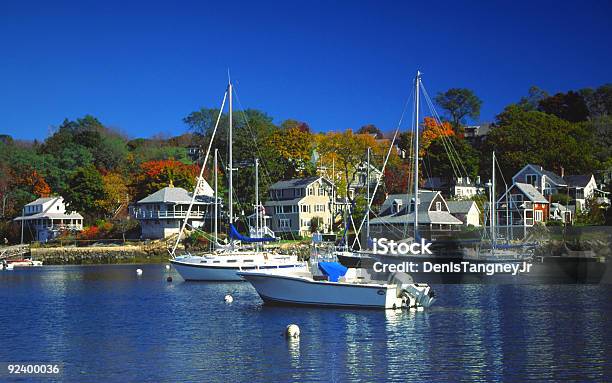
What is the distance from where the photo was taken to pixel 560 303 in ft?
159

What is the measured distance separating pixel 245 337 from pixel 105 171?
365ft

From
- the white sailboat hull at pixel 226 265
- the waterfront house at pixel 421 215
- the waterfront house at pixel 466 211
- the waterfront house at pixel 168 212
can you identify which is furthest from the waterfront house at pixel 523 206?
the white sailboat hull at pixel 226 265

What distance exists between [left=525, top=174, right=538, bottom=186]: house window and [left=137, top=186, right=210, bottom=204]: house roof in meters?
48.1

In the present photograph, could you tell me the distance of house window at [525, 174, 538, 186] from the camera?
118 metres

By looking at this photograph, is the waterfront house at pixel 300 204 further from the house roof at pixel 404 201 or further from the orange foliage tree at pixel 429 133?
the orange foliage tree at pixel 429 133

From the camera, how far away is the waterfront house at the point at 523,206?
111 metres

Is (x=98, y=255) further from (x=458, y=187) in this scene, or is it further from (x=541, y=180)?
(x=541, y=180)

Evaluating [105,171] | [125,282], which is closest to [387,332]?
[125,282]

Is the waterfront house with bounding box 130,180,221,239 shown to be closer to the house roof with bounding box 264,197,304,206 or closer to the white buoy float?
the house roof with bounding box 264,197,304,206

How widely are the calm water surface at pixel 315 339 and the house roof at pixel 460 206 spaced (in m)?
53.4

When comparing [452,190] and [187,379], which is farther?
[452,190]

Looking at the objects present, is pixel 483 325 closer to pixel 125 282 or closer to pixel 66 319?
pixel 66 319

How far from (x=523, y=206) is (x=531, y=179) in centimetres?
1066

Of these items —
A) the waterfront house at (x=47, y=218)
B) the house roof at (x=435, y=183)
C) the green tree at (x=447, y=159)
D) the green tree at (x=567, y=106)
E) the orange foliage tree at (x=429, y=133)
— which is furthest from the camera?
the green tree at (x=567, y=106)
